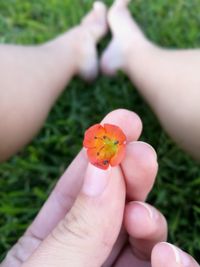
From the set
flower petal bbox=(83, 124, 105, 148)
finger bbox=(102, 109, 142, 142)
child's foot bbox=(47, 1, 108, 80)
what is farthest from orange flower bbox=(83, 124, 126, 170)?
child's foot bbox=(47, 1, 108, 80)

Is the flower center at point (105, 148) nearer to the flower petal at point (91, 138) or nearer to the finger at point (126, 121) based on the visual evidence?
the flower petal at point (91, 138)

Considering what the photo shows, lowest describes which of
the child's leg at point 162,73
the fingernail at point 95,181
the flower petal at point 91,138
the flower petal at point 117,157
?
the child's leg at point 162,73

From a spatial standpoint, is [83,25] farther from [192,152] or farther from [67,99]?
[192,152]

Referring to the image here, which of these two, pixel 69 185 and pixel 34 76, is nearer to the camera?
pixel 69 185

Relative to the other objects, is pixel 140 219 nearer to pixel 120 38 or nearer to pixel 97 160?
pixel 97 160

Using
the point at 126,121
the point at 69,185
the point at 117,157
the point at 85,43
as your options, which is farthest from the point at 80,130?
the point at 117,157

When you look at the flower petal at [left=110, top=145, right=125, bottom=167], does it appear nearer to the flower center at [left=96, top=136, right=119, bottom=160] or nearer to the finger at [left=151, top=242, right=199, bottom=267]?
the flower center at [left=96, top=136, right=119, bottom=160]

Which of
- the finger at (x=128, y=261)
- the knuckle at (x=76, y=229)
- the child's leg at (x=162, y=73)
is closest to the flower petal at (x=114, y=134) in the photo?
the knuckle at (x=76, y=229)
